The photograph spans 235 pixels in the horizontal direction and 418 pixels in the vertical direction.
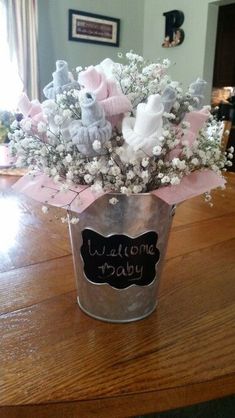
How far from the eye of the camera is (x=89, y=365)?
1.56ft

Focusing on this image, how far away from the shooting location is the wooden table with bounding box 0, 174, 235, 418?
0.43 metres

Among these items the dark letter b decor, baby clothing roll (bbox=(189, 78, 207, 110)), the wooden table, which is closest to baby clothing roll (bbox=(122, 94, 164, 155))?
baby clothing roll (bbox=(189, 78, 207, 110))

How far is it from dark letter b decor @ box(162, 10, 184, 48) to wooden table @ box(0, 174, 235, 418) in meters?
3.92

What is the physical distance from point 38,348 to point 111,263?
0.15 metres

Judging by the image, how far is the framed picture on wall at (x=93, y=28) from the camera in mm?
4137

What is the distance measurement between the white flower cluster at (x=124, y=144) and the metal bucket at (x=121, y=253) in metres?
0.04

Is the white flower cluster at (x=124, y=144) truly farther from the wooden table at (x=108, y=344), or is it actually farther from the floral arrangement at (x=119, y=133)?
the wooden table at (x=108, y=344)

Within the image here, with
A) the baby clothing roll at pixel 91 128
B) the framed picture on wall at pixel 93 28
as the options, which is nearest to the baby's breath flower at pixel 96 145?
the baby clothing roll at pixel 91 128

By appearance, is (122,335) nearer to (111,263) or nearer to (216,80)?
(111,263)

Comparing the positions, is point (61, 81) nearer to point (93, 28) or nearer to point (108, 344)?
point (108, 344)

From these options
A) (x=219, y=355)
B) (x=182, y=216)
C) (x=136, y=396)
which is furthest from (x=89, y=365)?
(x=182, y=216)

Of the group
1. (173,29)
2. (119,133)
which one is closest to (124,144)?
(119,133)

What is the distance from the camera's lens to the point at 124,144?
0.47 metres

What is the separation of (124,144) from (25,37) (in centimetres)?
385
